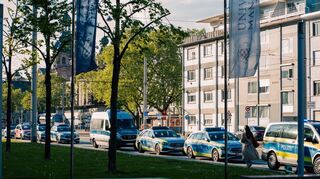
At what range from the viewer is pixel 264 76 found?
6938cm

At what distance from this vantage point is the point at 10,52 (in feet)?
109

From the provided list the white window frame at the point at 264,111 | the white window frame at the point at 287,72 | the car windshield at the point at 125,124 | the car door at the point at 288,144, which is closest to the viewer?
the car door at the point at 288,144

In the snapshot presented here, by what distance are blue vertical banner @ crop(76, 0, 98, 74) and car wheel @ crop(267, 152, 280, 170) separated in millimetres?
10794

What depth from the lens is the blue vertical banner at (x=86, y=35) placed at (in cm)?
1708

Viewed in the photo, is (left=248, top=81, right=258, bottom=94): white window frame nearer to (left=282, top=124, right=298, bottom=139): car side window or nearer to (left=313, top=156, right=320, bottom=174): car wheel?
(left=282, top=124, right=298, bottom=139): car side window

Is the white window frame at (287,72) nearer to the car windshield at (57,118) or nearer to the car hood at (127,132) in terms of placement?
the car hood at (127,132)

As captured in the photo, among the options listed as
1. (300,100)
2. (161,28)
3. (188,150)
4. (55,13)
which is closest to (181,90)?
(188,150)

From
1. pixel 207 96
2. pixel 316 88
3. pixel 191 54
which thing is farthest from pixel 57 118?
pixel 316 88

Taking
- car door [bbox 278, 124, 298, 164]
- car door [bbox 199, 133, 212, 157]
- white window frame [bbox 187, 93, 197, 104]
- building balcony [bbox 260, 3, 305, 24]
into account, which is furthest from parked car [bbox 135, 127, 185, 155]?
white window frame [bbox 187, 93, 197, 104]

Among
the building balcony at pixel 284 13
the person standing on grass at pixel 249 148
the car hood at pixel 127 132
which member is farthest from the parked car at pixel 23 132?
the person standing on grass at pixel 249 148

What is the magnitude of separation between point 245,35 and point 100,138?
97.2ft

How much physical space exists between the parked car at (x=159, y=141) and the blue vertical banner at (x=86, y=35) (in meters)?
19.5

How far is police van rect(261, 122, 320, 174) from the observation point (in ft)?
76.1

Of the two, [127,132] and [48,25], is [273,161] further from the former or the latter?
[127,132]
